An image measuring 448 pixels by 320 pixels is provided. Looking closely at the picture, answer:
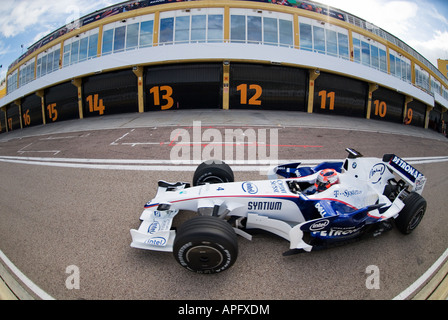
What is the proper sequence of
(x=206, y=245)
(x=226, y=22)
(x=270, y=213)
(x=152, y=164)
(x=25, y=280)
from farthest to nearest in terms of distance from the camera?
(x=226, y=22) < (x=152, y=164) < (x=270, y=213) < (x=25, y=280) < (x=206, y=245)

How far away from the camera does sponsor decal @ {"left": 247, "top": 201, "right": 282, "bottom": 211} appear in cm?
281

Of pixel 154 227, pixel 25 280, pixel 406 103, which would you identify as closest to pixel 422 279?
pixel 154 227

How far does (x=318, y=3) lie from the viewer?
57.9ft

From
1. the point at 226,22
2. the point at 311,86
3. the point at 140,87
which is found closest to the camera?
the point at 226,22

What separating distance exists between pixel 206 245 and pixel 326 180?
210 centimetres

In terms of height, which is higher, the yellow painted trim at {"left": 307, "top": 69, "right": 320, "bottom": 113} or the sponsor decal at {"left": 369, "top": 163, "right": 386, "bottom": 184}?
the yellow painted trim at {"left": 307, "top": 69, "right": 320, "bottom": 113}

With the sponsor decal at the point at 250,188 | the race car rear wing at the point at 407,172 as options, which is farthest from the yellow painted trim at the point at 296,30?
the sponsor decal at the point at 250,188

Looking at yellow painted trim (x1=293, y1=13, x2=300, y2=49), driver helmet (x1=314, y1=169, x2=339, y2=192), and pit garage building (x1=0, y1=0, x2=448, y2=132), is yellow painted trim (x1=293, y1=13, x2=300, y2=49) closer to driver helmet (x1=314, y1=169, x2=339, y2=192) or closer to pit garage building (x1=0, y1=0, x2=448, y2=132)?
pit garage building (x1=0, y1=0, x2=448, y2=132)

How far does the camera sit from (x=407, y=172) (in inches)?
142

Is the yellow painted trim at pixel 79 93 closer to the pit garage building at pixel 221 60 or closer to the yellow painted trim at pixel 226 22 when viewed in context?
the pit garage building at pixel 221 60

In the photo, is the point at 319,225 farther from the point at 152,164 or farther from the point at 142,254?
the point at 152,164

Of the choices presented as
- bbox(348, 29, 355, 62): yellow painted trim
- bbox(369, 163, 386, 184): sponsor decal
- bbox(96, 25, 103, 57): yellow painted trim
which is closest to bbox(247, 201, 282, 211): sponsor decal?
bbox(369, 163, 386, 184): sponsor decal
